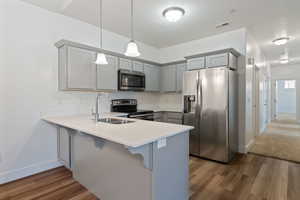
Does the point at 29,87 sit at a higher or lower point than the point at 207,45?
lower

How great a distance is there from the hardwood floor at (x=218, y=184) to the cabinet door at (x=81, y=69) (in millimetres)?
1578

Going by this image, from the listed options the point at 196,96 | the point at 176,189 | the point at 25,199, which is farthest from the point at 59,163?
the point at 196,96

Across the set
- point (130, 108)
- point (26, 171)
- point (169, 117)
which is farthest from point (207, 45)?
point (26, 171)

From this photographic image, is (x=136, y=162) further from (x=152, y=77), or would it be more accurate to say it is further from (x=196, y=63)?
(x=152, y=77)

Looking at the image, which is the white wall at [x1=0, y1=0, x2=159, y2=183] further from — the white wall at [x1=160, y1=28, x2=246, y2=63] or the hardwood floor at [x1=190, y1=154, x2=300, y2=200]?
the white wall at [x1=160, y1=28, x2=246, y2=63]

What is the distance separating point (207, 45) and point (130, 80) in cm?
222

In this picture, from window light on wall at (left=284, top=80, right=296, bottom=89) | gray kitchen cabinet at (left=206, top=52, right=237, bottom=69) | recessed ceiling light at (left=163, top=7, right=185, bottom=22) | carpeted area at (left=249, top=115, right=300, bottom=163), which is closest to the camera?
recessed ceiling light at (left=163, top=7, right=185, bottom=22)

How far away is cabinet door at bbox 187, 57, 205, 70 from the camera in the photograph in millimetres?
3402

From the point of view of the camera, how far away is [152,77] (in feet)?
14.4

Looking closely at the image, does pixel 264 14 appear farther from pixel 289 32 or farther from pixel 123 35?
pixel 123 35

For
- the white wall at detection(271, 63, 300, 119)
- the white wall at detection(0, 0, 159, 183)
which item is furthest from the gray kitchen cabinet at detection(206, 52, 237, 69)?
the white wall at detection(271, 63, 300, 119)

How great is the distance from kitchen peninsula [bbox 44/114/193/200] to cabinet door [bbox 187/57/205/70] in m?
2.13

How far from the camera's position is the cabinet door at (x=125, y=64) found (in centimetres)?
352

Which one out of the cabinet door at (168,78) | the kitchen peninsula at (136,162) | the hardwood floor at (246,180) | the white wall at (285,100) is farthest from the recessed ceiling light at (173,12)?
the white wall at (285,100)
